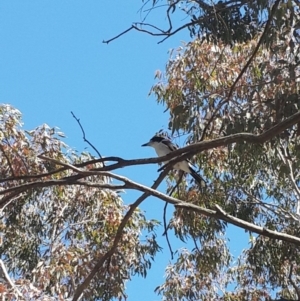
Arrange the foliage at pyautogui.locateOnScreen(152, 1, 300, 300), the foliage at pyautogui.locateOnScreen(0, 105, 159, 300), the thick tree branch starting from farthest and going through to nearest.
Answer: the foliage at pyautogui.locateOnScreen(0, 105, 159, 300)
the foliage at pyautogui.locateOnScreen(152, 1, 300, 300)
the thick tree branch

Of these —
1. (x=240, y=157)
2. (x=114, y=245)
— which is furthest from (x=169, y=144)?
(x=114, y=245)

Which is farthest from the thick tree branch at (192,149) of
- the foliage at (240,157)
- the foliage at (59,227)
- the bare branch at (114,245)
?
the foliage at (59,227)

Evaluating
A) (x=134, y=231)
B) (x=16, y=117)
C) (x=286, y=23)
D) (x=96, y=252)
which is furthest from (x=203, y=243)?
(x=286, y=23)

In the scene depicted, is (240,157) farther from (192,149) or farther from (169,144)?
A: (192,149)

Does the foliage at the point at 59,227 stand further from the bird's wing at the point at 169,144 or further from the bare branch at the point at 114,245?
the bare branch at the point at 114,245

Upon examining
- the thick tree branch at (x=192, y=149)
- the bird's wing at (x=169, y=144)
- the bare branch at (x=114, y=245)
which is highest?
the bird's wing at (x=169, y=144)

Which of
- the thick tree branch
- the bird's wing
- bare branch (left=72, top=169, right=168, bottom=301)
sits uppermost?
the bird's wing

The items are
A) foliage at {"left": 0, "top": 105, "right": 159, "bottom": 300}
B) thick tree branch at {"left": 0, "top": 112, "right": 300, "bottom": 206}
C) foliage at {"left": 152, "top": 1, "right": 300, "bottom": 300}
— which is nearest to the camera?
thick tree branch at {"left": 0, "top": 112, "right": 300, "bottom": 206}

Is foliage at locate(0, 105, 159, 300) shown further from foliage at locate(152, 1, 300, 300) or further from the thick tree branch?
the thick tree branch

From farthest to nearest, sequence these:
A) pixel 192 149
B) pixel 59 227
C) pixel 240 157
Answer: pixel 59 227, pixel 240 157, pixel 192 149

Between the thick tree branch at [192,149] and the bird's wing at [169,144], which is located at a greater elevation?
the bird's wing at [169,144]

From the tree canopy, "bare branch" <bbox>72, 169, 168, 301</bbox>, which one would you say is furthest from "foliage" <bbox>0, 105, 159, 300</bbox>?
"bare branch" <bbox>72, 169, 168, 301</bbox>

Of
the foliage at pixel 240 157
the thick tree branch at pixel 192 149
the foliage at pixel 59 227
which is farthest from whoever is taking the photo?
the foliage at pixel 59 227

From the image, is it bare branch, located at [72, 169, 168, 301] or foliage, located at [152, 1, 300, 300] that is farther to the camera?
foliage, located at [152, 1, 300, 300]
